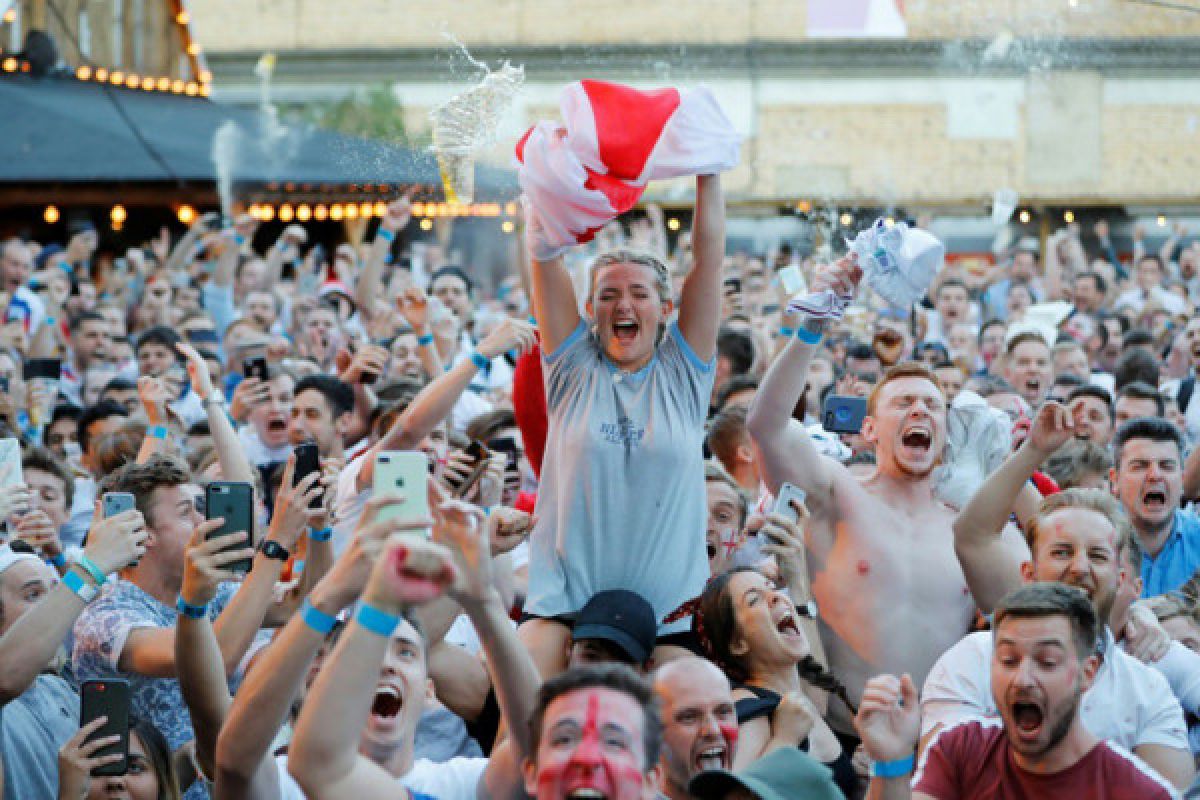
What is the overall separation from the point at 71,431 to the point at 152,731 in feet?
14.1

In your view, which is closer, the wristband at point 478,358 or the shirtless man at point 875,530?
the shirtless man at point 875,530

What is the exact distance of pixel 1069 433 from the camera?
4797 millimetres

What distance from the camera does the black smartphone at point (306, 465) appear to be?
4.59 metres

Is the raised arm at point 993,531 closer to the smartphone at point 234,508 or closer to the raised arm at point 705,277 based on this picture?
the raised arm at point 705,277

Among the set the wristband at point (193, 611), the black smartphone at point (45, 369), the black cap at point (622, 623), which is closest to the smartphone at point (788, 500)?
the black cap at point (622, 623)

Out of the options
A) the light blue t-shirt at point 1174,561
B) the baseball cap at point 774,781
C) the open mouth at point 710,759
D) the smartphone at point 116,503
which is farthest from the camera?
the light blue t-shirt at point 1174,561

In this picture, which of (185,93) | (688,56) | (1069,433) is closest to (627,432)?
(1069,433)

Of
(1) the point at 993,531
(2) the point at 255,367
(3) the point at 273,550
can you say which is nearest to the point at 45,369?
(2) the point at 255,367

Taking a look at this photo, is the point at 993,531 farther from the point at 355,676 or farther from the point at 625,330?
the point at 355,676

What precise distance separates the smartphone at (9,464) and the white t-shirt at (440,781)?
4.81 ft

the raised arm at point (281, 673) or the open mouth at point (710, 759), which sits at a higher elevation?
the raised arm at point (281, 673)

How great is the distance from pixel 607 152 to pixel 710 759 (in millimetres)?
1615

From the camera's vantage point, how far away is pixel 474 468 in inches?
217

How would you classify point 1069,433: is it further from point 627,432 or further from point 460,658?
point 460,658
